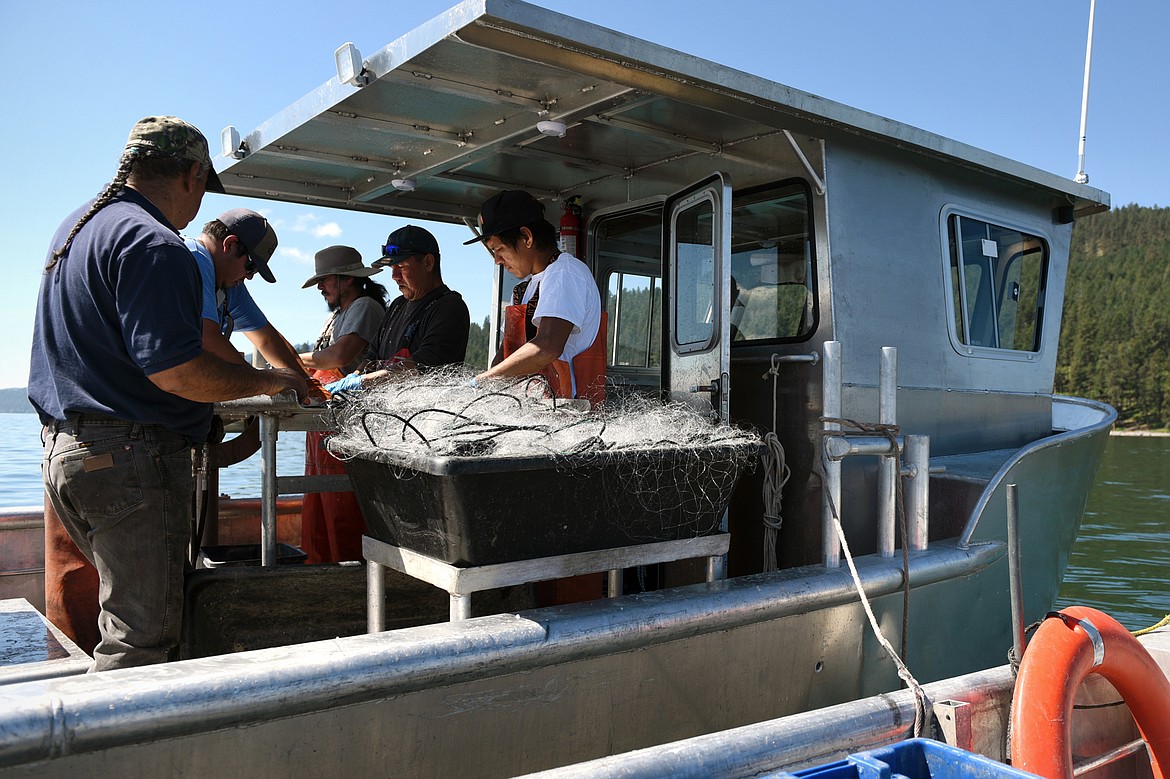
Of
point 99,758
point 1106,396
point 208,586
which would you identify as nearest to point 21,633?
point 208,586

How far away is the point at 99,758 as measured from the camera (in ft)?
5.62

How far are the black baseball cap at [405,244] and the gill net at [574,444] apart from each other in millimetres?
1419

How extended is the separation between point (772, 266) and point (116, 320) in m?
2.98

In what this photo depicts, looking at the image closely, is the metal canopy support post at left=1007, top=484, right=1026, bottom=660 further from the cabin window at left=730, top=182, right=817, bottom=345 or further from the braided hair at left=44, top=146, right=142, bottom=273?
the braided hair at left=44, top=146, right=142, bottom=273

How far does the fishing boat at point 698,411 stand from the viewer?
2.03 meters

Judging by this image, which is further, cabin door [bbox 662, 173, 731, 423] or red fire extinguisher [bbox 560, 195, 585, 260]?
red fire extinguisher [bbox 560, 195, 585, 260]

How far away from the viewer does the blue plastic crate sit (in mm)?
1891

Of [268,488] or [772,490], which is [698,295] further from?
[268,488]

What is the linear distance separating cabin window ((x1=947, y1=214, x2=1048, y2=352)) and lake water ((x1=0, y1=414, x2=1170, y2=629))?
79.4 inches

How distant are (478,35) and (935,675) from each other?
309 cm

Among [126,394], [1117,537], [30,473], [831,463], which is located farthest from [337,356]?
[30,473]

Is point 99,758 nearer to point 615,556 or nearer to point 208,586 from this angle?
point 208,586

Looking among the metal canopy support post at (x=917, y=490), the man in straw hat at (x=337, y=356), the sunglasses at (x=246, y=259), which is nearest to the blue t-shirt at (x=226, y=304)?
the sunglasses at (x=246, y=259)

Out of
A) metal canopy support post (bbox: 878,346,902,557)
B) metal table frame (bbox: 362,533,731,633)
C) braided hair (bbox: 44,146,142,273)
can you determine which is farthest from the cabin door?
braided hair (bbox: 44,146,142,273)
